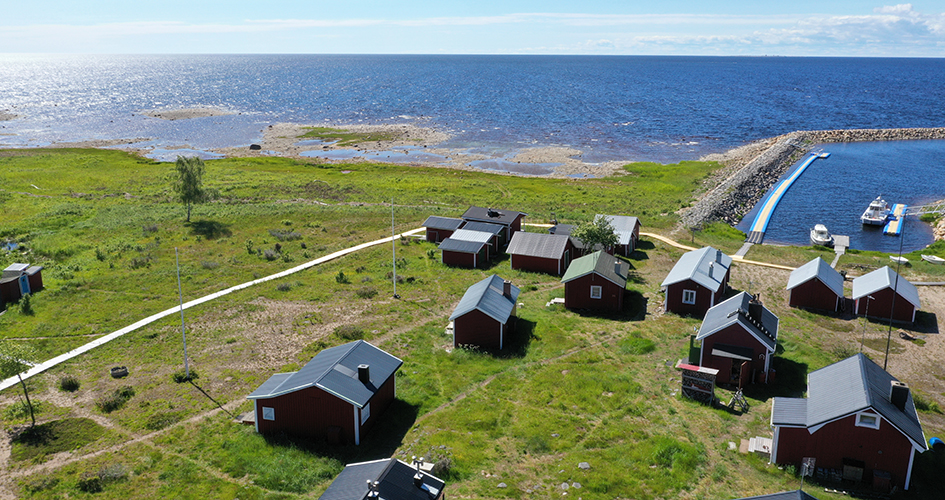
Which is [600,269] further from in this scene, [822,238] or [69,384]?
[822,238]

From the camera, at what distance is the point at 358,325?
4209 cm

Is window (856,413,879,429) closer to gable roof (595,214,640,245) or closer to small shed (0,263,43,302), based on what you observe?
gable roof (595,214,640,245)

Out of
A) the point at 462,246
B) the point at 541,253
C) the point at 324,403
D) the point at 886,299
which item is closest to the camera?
the point at 324,403

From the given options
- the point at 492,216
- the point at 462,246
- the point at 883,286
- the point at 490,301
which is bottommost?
the point at 490,301

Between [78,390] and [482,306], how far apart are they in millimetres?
23317

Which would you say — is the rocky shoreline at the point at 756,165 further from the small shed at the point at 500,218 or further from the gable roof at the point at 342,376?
the gable roof at the point at 342,376

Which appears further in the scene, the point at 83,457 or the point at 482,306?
the point at 482,306

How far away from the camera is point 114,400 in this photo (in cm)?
3180

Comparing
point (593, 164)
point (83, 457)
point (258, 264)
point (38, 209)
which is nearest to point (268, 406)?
point (83, 457)

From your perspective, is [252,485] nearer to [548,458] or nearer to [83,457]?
[83,457]

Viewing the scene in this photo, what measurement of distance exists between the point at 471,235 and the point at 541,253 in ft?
23.9

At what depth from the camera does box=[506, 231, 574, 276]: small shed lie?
179 feet

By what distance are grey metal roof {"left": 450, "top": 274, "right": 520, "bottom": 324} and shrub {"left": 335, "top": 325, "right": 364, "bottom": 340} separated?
20.5 ft

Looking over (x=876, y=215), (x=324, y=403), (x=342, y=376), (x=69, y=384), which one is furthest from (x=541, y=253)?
(x=876, y=215)
